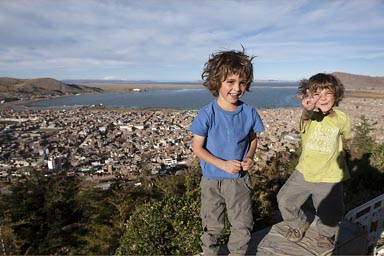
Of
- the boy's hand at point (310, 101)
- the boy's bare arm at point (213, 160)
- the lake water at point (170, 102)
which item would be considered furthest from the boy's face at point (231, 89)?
the lake water at point (170, 102)

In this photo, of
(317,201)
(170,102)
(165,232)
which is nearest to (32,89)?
(170,102)

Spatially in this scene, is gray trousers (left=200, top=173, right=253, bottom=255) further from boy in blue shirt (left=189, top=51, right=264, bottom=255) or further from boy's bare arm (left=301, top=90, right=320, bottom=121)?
boy's bare arm (left=301, top=90, right=320, bottom=121)

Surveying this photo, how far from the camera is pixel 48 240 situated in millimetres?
6633

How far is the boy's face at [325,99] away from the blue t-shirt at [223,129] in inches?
22.9

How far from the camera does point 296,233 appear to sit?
2.65 metres

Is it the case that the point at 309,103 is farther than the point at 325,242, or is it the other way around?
the point at 325,242

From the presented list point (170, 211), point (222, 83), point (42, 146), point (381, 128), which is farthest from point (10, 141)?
point (381, 128)

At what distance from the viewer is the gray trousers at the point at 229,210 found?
1.97m

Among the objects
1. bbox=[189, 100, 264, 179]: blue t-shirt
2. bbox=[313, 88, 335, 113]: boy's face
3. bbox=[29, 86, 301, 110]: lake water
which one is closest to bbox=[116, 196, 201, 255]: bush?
bbox=[189, 100, 264, 179]: blue t-shirt

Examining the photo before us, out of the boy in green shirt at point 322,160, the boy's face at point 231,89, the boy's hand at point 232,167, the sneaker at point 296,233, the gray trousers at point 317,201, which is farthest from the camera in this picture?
the sneaker at point 296,233

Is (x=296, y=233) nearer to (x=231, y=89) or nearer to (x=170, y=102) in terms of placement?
(x=231, y=89)

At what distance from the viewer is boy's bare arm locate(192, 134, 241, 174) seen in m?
1.77

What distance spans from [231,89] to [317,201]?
1321 millimetres

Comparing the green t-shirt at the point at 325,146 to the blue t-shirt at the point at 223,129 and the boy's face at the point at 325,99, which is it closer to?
the boy's face at the point at 325,99
